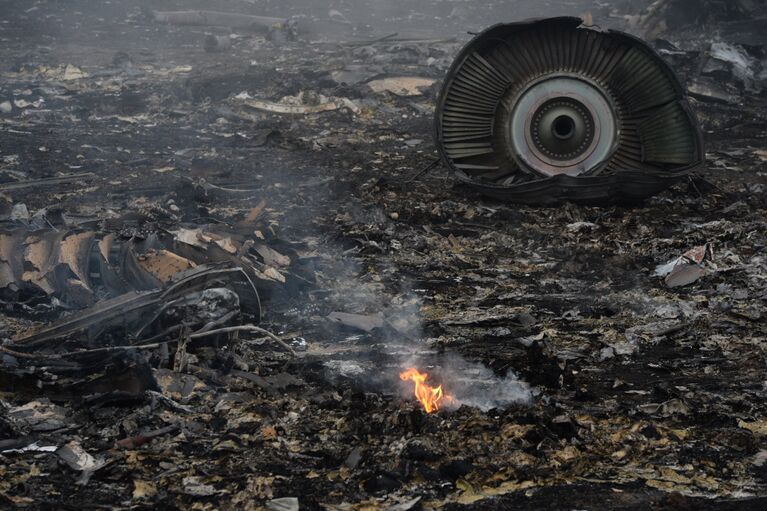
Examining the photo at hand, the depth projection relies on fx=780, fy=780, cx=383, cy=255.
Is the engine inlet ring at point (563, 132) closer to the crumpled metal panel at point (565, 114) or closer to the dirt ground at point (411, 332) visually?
the crumpled metal panel at point (565, 114)

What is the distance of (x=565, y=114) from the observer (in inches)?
309

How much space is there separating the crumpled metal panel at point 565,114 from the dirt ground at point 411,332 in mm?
349

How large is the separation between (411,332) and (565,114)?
3.51 metres

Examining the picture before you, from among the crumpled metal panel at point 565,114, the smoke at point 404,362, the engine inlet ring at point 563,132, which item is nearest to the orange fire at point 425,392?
the smoke at point 404,362

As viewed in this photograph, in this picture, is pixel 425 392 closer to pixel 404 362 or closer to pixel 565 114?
pixel 404 362

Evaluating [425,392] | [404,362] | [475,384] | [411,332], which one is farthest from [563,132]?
[425,392]

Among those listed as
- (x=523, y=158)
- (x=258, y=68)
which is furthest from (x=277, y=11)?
(x=523, y=158)

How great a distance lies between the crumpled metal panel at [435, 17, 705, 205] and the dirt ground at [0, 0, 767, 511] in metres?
0.35

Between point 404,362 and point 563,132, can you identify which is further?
point 563,132

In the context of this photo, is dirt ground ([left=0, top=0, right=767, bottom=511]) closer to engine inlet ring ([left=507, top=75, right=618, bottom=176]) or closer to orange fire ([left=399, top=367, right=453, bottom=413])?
orange fire ([left=399, top=367, right=453, bottom=413])

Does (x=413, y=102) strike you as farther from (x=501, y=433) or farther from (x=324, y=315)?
(x=501, y=433)

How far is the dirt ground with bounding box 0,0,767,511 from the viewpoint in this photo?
3.72 meters

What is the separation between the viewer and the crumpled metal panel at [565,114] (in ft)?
25.1

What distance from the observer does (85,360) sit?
15.5 ft
